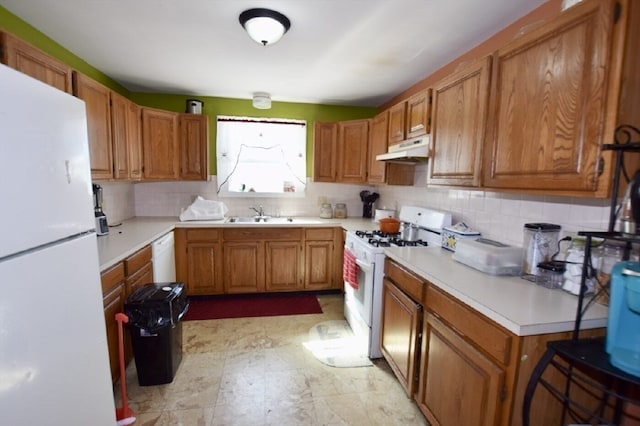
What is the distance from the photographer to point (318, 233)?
3.51 metres

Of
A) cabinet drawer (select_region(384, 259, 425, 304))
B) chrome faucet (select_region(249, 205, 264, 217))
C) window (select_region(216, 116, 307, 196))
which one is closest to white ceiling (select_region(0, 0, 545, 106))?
window (select_region(216, 116, 307, 196))

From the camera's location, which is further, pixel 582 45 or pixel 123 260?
pixel 123 260

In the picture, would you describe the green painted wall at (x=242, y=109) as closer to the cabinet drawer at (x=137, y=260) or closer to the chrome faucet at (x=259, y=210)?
the chrome faucet at (x=259, y=210)

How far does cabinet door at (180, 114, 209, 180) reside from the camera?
11.3 feet

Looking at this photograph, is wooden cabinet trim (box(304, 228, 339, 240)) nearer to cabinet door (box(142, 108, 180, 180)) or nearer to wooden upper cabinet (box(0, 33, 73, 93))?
cabinet door (box(142, 108, 180, 180))

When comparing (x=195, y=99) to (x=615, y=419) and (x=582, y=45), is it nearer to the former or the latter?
(x=582, y=45)

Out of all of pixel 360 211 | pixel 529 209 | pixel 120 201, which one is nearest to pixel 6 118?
pixel 529 209

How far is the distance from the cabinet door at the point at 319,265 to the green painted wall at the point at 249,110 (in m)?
1.06

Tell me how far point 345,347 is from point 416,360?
86 cm

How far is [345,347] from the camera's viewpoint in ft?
8.22

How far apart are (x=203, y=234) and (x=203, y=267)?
1.22 ft

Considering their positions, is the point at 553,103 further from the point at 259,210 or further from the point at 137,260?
the point at 259,210

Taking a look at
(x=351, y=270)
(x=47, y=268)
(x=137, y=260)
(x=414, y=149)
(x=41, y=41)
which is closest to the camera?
(x=47, y=268)

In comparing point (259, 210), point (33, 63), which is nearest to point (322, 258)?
point (259, 210)
